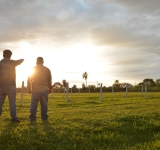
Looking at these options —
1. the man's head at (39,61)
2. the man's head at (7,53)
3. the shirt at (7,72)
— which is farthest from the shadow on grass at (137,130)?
the man's head at (7,53)

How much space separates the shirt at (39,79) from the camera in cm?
833

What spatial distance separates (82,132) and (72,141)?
0.83 meters

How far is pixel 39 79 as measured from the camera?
27.3 feet

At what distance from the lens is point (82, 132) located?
6.58 m

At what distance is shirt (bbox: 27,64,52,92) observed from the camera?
8.33 m

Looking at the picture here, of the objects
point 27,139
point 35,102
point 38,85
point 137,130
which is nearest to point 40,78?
point 38,85

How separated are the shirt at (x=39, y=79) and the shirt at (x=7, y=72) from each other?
0.74 metres

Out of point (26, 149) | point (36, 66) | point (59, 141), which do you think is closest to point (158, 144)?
point (59, 141)

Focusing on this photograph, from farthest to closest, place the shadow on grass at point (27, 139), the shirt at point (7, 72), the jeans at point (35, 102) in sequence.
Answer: the jeans at point (35, 102)
the shirt at point (7, 72)
the shadow on grass at point (27, 139)

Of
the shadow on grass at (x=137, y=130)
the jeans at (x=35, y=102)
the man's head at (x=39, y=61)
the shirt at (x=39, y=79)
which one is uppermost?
the man's head at (x=39, y=61)

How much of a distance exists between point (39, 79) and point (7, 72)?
3.65 ft

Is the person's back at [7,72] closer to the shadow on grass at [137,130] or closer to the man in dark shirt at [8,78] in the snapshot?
the man in dark shirt at [8,78]

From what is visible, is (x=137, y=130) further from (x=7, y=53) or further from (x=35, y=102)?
(x=7, y=53)

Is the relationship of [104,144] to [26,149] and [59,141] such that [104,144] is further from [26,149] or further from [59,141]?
[26,149]
